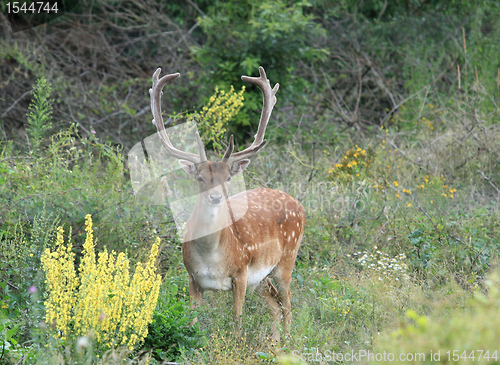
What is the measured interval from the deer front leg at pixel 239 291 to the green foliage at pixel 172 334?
537mm

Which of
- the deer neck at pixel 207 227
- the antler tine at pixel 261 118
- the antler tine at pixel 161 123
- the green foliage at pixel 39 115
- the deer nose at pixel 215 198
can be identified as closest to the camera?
the deer nose at pixel 215 198

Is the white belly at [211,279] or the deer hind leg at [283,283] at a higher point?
the white belly at [211,279]

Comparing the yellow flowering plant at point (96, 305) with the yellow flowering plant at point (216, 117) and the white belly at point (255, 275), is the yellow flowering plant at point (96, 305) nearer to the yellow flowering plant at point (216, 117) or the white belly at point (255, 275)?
the white belly at point (255, 275)

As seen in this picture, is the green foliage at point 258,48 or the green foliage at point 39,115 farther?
the green foliage at point 258,48

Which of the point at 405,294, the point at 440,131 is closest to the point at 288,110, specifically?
the point at 440,131

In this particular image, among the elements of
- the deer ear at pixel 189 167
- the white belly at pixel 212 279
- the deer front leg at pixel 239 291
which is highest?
the deer ear at pixel 189 167

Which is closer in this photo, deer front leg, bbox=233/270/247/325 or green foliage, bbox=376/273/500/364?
green foliage, bbox=376/273/500/364

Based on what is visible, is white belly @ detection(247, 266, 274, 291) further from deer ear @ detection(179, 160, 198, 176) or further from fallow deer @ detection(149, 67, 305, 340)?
deer ear @ detection(179, 160, 198, 176)

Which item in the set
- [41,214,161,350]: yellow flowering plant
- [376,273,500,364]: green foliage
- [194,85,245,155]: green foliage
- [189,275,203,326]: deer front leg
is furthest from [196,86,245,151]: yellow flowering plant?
[376,273,500,364]: green foliage

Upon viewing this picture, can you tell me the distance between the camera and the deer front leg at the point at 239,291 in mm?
4773

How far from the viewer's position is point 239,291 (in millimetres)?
4836

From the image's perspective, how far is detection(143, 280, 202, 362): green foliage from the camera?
409 cm

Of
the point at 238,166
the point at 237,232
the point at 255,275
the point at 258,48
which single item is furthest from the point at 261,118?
the point at 258,48

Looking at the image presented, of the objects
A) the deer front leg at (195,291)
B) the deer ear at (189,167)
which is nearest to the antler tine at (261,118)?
the deer ear at (189,167)
